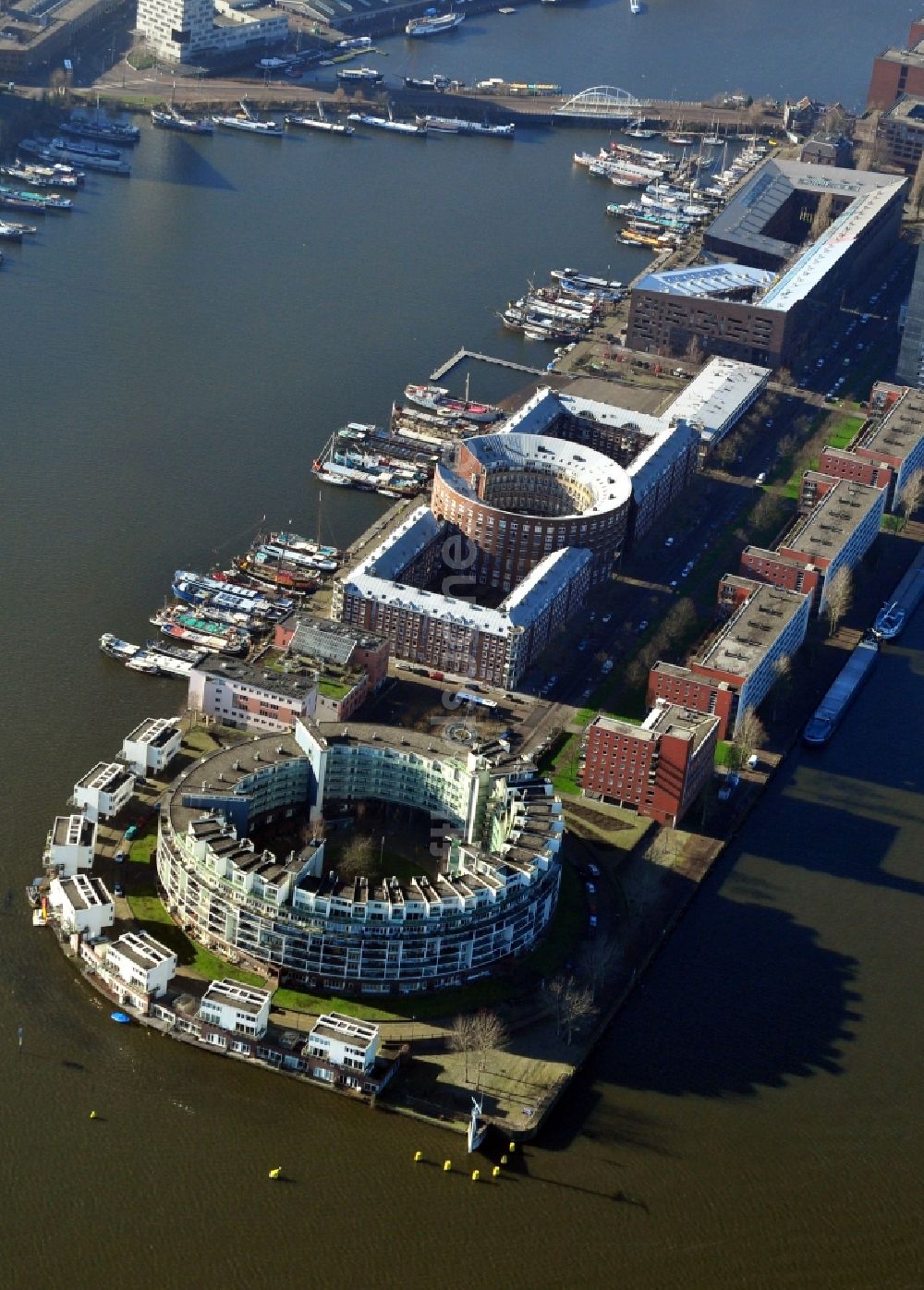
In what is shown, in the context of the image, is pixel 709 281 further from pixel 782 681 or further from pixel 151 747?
pixel 151 747

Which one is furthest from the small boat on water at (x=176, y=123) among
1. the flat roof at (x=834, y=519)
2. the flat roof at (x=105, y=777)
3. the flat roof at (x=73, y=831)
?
the flat roof at (x=73, y=831)

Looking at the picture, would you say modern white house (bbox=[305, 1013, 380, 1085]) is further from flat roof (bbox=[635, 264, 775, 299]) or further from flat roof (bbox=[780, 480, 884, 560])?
flat roof (bbox=[635, 264, 775, 299])

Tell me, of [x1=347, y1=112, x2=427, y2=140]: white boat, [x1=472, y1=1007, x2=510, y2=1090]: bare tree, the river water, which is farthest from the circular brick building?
[x1=347, y1=112, x2=427, y2=140]: white boat

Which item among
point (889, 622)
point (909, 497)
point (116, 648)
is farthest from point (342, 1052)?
point (909, 497)

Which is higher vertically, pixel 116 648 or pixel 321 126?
pixel 321 126

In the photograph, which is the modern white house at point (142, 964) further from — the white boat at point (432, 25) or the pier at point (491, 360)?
the white boat at point (432, 25)
